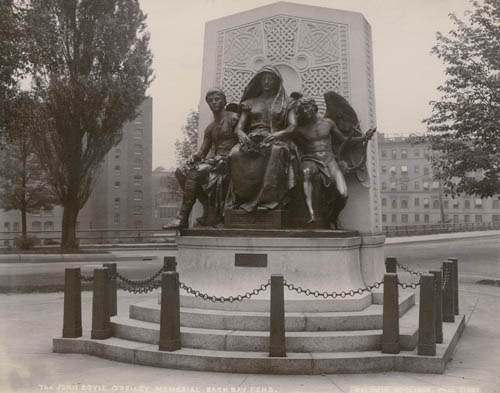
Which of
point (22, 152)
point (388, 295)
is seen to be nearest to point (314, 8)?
point (388, 295)

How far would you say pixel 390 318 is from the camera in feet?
22.0

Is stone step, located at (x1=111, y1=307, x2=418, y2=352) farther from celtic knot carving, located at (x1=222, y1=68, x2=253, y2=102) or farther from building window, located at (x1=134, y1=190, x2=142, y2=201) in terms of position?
building window, located at (x1=134, y1=190, x2=142, y2=201)

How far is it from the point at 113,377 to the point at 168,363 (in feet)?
2.10

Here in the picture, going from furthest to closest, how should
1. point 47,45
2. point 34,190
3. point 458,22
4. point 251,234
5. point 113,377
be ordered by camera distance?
point 34,190, point 47,45, point 458,22, point 251,234, point 113,377

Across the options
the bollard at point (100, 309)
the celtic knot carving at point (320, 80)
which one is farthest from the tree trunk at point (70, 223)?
the bollard at point (100, 309)

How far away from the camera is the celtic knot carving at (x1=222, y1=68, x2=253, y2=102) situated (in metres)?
10.2

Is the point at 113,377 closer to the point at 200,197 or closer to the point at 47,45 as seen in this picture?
the point at 200,197

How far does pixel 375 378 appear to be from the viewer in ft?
20.6

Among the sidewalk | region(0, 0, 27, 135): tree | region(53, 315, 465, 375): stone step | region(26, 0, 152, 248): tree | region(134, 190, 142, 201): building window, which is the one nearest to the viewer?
the sidewalk

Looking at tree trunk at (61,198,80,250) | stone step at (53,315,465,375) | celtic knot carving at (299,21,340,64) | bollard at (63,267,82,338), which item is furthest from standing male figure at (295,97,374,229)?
tree trunk at (61,198,80,250)

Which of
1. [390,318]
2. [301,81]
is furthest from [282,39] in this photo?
[390,318]

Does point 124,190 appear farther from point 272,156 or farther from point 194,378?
point 194,378

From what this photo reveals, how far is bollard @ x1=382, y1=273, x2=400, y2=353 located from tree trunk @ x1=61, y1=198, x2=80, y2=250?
21.2 meters

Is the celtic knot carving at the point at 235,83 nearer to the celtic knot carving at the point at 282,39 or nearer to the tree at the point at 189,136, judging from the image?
the celtic knot carving at the point at 282,39
